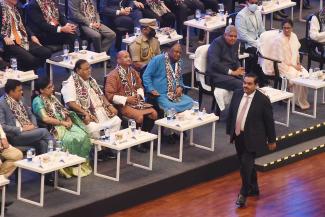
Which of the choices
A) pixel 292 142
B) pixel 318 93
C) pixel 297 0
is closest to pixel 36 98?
pixel 292 142

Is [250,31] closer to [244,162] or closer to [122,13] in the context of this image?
[122,13]

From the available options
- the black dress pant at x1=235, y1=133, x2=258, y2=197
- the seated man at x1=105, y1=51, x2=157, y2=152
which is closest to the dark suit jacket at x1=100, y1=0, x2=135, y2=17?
the seated man at x1=105, y1=51, x2=157, y2=152

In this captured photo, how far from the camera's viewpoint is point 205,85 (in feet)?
45.7

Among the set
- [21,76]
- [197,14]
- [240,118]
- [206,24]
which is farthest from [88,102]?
[197,14]

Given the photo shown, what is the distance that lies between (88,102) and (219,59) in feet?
6.20

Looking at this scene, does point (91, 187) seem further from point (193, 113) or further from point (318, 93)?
point (318, 93)

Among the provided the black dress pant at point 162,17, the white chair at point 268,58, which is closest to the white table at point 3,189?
the white chair at point 268,58

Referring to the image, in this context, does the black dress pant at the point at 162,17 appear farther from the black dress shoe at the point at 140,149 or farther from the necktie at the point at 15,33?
the black dress shoe at the point at 140,149

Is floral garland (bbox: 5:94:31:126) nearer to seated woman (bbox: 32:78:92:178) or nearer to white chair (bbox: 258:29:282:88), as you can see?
seated woman (bbox: 32:78:92:178)

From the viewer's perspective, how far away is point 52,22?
1423 cm

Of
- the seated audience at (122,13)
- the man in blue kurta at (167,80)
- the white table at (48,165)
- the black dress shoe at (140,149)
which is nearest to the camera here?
the white table at (48,165)

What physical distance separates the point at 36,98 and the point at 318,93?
172 inches

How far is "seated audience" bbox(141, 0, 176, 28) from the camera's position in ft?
50.6

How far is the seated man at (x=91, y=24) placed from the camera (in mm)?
14523
